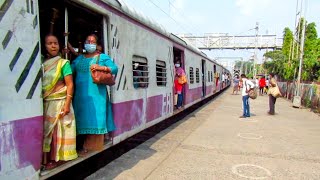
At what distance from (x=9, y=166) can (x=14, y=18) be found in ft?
4.64

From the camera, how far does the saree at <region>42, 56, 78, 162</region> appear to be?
3832mm

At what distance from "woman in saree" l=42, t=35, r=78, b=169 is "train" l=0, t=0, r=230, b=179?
0.66 feet

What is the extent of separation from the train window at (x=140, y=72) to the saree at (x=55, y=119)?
8.39 feet

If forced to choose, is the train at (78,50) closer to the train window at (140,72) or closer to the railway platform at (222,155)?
the train window at (140,72)

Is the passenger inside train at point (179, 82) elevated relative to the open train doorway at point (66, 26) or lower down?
lower down

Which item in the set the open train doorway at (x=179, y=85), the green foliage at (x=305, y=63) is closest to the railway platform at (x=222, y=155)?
the open train doorway at (x=179, y=85)

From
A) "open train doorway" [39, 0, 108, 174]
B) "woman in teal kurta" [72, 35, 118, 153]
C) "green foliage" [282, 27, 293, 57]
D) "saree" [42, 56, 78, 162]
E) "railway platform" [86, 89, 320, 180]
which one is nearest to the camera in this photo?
"saree" [42, 56, 78, 162]

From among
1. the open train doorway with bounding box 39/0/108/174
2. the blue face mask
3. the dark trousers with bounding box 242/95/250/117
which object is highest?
the open train doorway with bounding box 39/0/108/174

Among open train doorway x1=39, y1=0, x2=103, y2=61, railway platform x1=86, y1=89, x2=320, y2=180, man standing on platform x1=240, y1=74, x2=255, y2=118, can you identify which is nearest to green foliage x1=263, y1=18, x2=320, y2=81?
man standing on platform x1=240, y1=74, x2=255, y2=118

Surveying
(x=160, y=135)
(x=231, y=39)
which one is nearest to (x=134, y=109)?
(x=160, y=135)

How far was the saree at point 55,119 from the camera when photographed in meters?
3.83

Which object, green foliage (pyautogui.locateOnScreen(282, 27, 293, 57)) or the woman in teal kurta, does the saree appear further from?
green foliage (pyautogui.locateOnScreen(282, 27, 293, 57))

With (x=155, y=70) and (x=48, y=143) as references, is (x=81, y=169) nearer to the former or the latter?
(x=48, y=143)

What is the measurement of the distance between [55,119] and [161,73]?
5.05 m
